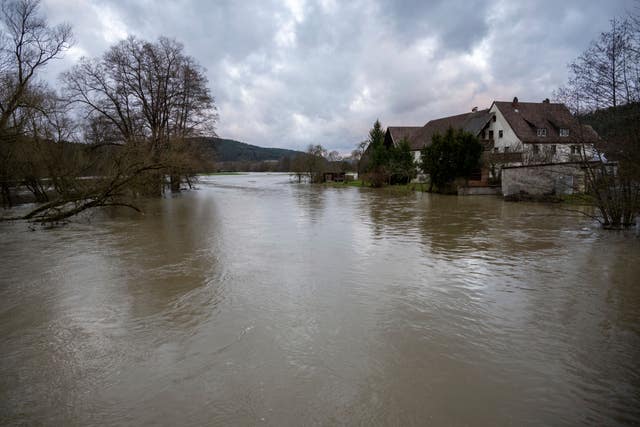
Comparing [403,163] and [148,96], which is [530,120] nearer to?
[403,163]


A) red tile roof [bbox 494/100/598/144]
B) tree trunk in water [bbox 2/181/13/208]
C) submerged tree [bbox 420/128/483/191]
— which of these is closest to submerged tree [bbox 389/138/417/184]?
submerged tree [bbox 420/128/483/191]

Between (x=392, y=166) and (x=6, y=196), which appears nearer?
(x=6, y=196)

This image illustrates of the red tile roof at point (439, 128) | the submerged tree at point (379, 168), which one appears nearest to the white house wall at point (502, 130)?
the red tile roof at point (439, 128)

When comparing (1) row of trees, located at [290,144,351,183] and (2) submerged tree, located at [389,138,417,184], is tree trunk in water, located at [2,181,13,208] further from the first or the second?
(1) row of trees, located at [290,144,351,183]

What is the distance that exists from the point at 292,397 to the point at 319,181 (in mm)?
56211

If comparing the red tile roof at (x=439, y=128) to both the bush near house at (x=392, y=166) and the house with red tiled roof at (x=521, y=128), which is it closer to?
the house with red tiled roof at (x=521, y=128)

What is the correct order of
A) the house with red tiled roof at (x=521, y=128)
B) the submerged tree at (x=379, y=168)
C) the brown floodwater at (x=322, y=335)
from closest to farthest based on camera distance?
the brown floodwater at (x=322, y=335) → the house with red tiled roof at (x=521, y=128) → the submerged tree at (x=379, y=168)

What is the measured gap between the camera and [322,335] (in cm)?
538

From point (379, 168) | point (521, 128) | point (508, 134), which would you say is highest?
point (521, 128)

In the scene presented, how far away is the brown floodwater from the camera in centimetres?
382

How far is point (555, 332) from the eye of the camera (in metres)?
→ 5.48

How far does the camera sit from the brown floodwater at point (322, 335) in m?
3.82

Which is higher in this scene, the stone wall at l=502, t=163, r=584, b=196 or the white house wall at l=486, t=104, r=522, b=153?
the white house wall at l=486, t=104, r=522, b=153

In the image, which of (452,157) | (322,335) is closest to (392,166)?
(452,157)
